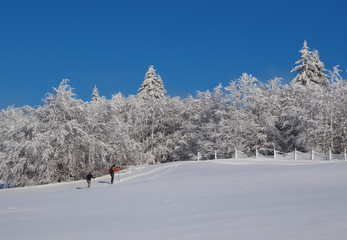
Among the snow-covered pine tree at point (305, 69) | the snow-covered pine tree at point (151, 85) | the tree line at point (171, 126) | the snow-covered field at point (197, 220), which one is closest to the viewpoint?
the snow-covered field at point (197, 220)

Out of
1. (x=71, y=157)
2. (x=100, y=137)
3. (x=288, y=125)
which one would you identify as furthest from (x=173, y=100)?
(x=71, y=157)

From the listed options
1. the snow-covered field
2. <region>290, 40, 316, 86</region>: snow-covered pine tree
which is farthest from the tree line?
the snow-covered field

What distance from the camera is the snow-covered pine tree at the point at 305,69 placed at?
1818 inches

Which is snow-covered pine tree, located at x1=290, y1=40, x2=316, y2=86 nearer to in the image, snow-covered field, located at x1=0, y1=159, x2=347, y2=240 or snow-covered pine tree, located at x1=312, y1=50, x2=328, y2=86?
snow-covered pine tree, located at x1=312, y1=50, x2=328, y2=86

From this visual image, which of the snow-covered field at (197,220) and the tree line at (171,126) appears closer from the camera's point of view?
the snow-covered field at (197,220)

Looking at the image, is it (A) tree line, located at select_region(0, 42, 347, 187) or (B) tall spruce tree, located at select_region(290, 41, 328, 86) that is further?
(B) tall spruce tree, located at select_region(290, 41, 328, 86)

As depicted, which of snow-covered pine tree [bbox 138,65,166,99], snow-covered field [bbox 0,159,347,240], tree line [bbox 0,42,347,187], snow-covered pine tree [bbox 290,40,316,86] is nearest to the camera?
snow-covered field [bbox 0,159,347,240]

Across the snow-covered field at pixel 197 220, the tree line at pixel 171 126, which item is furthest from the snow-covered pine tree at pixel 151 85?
the snow-covered field at pixel 197 220

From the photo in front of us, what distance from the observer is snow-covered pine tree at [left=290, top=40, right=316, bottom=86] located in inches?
1818

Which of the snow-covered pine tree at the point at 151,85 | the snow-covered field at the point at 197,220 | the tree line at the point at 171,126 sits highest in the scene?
the snow-covered pine tree at the point at 151,85

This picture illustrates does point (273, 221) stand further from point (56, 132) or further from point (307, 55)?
point (307, 55)

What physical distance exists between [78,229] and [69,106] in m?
23.5

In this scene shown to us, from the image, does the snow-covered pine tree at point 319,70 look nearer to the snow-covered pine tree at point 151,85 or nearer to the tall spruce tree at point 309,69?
the tall spruce tree at point 309,69

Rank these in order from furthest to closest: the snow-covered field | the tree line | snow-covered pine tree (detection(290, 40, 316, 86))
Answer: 1. snow-covered pine tree (detection(290, 40, 316, 86))
2. the tree line
3. the snow-covered field
